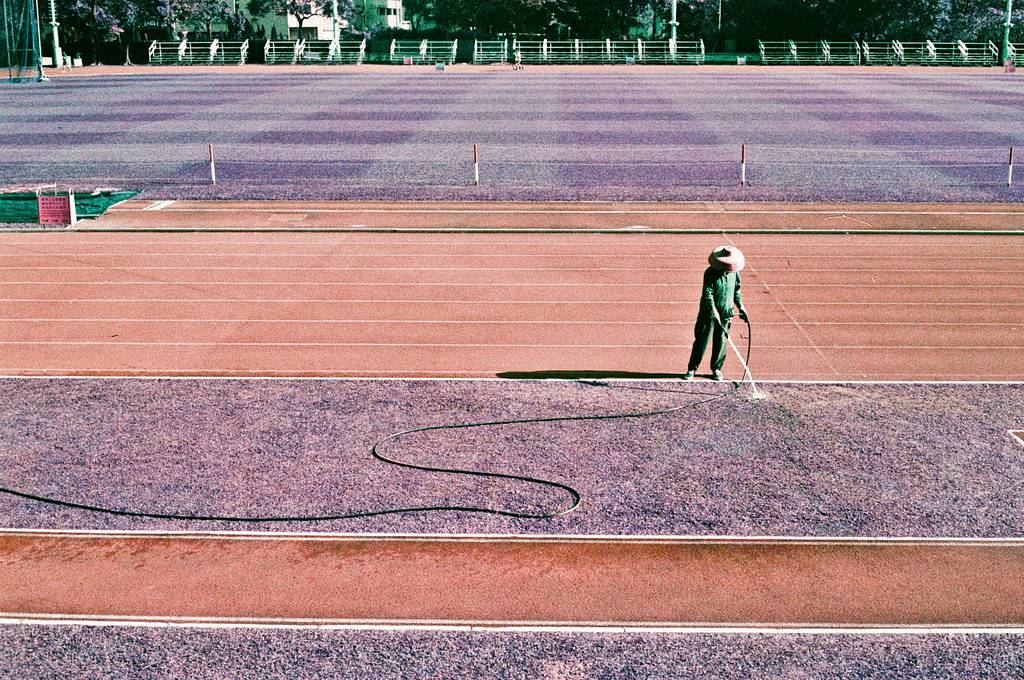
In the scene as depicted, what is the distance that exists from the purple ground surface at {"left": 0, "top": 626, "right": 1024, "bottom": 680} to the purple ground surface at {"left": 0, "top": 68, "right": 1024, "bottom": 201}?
2403 cm

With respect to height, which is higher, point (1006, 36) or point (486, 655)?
point (1006, 36)

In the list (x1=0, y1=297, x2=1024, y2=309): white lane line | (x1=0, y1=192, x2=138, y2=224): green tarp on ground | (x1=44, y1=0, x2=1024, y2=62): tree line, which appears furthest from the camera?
(x1=44, y1=0, x2=1024, y2=62): tree line

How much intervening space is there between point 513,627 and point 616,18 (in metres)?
89.1

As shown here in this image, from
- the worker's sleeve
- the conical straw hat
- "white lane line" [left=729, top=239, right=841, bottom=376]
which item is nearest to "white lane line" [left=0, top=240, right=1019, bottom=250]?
"white lane line" [left=729, top=239, right=841, bottom=376]

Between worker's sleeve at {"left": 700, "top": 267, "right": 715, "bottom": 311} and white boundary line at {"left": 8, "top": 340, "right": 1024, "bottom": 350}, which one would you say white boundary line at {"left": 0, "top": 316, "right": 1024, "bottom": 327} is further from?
worker's sleeve at {"left": 700, "top": 267, "right": 715, "bottom": 311}

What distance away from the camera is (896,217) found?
29.6 metres

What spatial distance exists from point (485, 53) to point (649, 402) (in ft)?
235

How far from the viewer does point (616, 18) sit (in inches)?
3696

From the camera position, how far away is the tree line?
83.6m

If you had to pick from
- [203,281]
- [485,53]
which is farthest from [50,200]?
[485,53]

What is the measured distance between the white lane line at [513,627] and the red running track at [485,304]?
23.9 feet

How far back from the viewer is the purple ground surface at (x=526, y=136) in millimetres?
34781

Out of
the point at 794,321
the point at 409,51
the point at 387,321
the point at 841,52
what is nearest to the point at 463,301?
the point at 387,321

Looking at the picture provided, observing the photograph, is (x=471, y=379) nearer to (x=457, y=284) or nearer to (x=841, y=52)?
(x=457, y=284)
